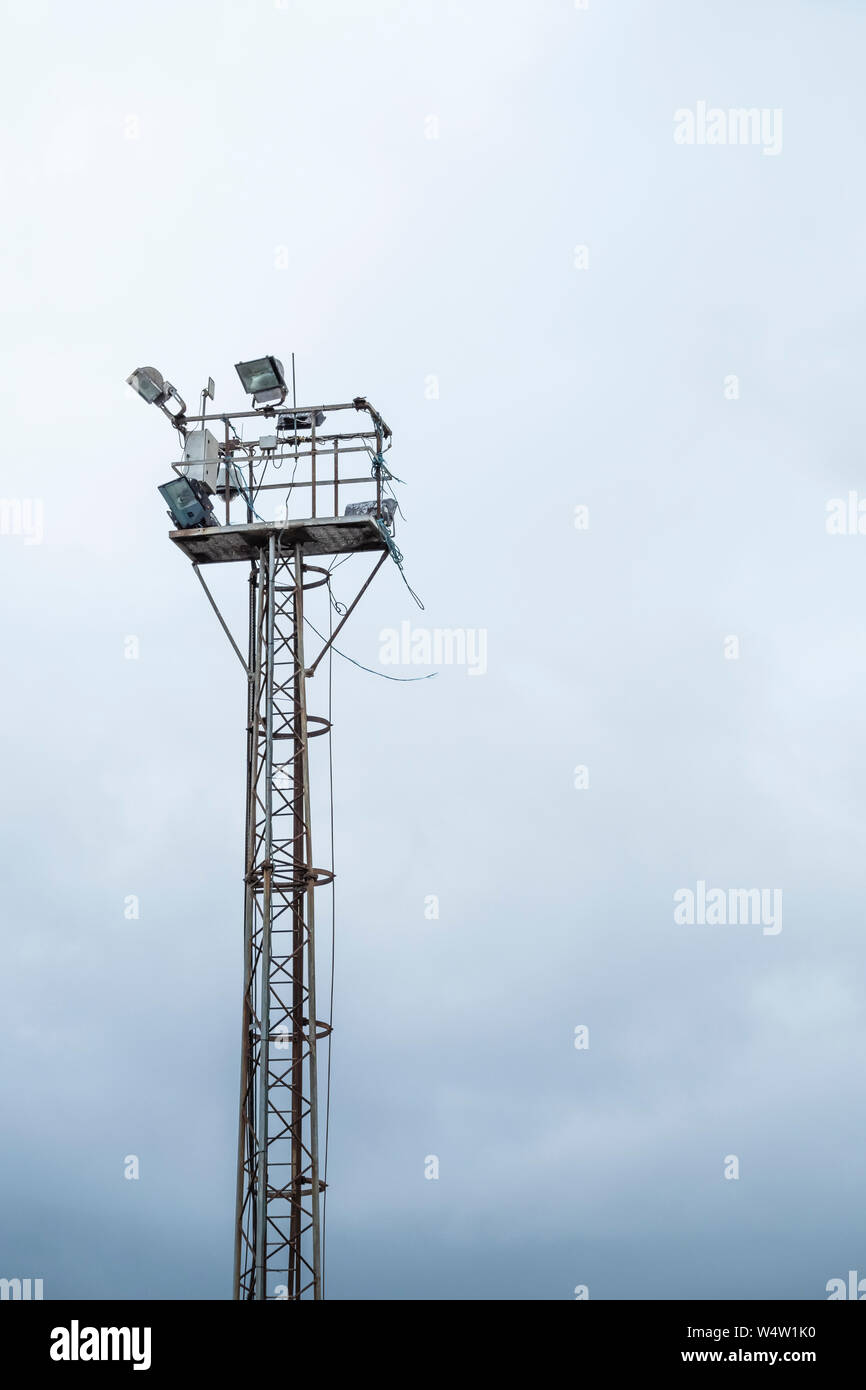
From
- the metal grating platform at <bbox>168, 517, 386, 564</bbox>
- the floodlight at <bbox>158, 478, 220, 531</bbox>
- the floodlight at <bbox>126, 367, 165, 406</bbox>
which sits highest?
the floodlight at <bbox>126, 367, 165, 406</bbox>

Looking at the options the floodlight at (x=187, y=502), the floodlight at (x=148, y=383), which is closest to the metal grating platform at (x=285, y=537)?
the floodlight at (x=187, y=502)

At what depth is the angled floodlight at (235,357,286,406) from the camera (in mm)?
40281

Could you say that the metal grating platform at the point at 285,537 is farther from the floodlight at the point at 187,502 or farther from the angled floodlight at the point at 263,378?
the angled floodlight at the point at 263,378

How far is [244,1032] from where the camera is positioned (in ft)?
124

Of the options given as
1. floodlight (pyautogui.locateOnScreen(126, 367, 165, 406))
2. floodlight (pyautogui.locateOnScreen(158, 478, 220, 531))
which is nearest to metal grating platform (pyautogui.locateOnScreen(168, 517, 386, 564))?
floodlight (pyautogui.locateOnScreen(158, 478, 220, 531))

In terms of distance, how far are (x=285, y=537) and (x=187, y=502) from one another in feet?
8.16

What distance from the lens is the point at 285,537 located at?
4006 centimetres

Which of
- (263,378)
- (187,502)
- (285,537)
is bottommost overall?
(285,537)

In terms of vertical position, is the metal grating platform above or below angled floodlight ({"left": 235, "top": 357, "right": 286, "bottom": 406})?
below

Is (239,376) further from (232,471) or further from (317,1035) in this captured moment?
(317,1035)

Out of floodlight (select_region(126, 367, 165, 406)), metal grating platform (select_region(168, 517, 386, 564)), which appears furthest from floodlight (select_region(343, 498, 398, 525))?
floodlight (select_region(126, 367, 165, 406))

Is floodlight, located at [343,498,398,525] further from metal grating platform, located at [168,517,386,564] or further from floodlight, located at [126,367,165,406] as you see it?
floodlight, located at [126,367,165,406]

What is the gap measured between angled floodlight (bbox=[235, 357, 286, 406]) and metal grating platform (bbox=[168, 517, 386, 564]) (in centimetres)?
330
